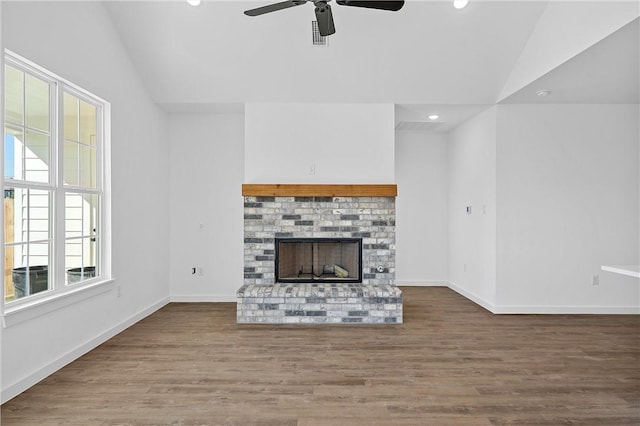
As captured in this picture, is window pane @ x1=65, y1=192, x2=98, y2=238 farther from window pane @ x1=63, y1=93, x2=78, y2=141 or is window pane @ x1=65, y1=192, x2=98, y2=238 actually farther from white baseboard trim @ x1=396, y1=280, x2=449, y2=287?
white baseboard trim @ x1=396, y1=280, x2=449, y2=287

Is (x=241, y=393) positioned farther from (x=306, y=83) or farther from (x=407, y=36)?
(x=407, y=36)

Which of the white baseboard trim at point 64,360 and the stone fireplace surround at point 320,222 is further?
the stone fireplace surround at point 320,222

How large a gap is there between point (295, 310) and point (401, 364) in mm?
1477

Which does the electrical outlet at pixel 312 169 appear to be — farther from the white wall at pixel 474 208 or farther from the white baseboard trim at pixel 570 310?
the white baseboard trim at pixel 570 310

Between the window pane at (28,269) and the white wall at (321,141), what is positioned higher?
the white wall at (321,141)

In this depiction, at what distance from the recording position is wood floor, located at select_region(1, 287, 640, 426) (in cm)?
238

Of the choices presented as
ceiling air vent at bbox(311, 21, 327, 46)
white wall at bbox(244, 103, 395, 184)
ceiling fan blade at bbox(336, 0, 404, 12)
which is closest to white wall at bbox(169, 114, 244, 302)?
white wall at bbox(244, 103, 395, 184)

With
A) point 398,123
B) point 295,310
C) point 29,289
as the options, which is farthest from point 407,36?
point 29,289

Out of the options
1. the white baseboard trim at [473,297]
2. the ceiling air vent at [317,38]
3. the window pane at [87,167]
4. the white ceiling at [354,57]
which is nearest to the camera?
the window pane at [87,167]

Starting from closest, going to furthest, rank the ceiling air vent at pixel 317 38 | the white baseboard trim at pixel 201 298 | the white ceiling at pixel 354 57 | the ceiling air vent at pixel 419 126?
the white ceiling at pixel 354 57
the ceiling air vent at pixel 317 38
the white baseboard trim at pixel 201 298
the ceiling air vent at pixel 419 126

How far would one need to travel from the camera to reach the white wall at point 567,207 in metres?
4.72

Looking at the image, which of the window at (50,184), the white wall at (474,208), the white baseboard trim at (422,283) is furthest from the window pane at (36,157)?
the white baseboard trim at (422,283)

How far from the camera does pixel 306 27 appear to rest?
3.98 metres

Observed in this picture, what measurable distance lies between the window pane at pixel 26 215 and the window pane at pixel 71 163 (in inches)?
13.1
